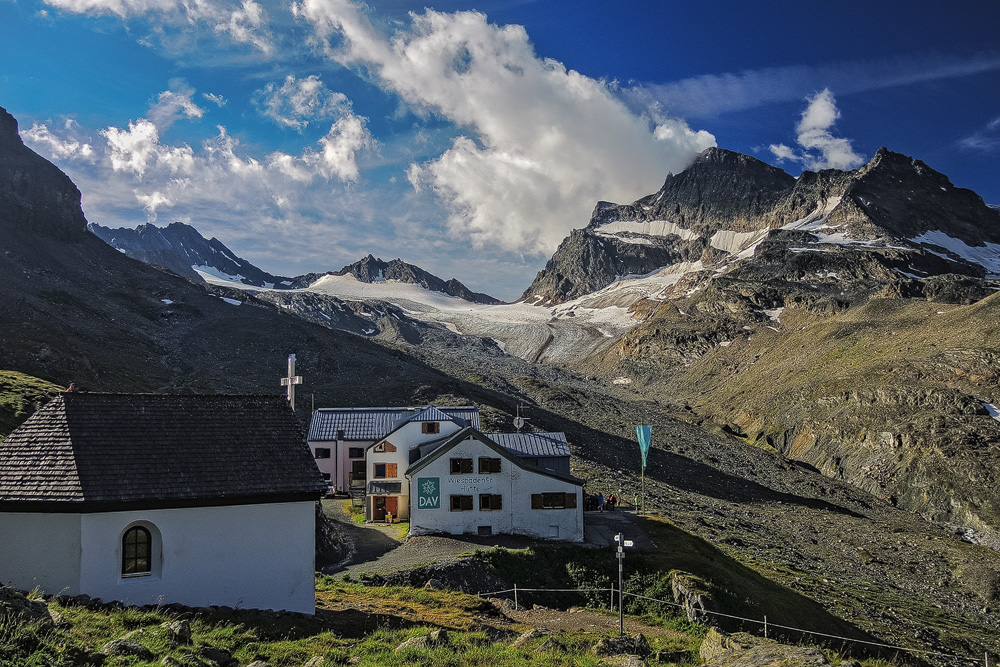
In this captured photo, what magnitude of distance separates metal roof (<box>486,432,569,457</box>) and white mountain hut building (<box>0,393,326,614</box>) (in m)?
22.3

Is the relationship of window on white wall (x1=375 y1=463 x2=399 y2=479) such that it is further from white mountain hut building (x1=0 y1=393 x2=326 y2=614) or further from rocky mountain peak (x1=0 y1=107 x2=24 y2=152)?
rocky mountain peak (x1=0 y1=107 x2=24 y2=152)

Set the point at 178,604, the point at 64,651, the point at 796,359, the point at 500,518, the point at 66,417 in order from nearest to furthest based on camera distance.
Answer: the point at 64,651
the point at 178,604
the point at 66,417
the point at 500,518
the point at 796,359

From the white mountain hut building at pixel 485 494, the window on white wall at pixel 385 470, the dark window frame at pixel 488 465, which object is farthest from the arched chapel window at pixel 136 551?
the window on white wall at pixel 385 470

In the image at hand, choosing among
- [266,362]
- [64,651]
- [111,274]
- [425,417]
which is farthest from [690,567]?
[111,274]

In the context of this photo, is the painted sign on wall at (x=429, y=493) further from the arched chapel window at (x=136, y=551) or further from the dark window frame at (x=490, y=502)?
the arched chapel window at (x=136, y=551)

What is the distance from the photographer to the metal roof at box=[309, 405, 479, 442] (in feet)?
167


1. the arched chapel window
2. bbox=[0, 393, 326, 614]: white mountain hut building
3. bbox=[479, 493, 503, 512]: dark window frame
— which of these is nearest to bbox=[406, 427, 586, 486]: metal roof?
bbox=[479, 493, 503, 512]: dark window frame

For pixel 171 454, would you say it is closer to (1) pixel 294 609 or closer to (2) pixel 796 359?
(1) pixel 294 609

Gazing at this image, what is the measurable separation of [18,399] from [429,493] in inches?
1217

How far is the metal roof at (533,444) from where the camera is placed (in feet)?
137

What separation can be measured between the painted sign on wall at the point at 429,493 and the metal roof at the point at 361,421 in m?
12.8

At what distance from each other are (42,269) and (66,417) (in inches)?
4968

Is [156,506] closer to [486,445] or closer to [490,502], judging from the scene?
[486,445]

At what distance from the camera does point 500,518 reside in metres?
35.9
